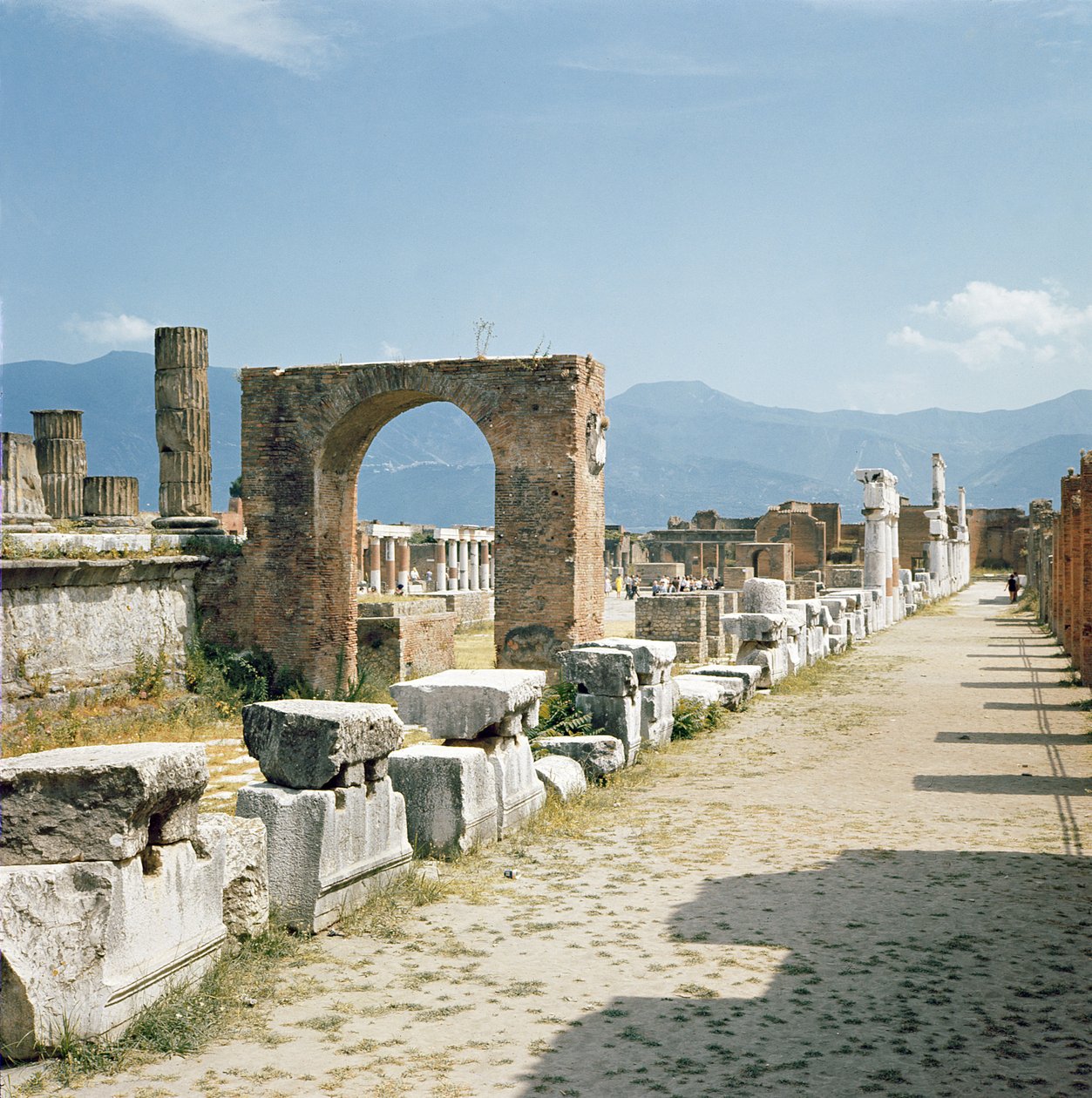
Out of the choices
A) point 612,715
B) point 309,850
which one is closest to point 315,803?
point 309,850

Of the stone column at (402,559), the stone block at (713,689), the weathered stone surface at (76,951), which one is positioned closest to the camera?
the weathered stone surface at (76,951)

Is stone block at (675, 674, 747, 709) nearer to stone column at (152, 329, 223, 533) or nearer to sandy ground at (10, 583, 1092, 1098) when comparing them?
sandy ground at (10, 583, 1092, 1098)

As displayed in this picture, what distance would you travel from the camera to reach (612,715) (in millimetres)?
11039

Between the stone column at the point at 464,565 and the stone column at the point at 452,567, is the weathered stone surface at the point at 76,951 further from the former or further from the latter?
the stone column at the point at 464,565

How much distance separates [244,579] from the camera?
16.0 metres

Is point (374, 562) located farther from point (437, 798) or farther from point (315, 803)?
point (315, 803)

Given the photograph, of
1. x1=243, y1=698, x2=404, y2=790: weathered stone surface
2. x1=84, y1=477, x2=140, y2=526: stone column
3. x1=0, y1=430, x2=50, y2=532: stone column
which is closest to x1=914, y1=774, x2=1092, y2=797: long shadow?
x1=243, y1=698, x2=404, y2=790: weathered stone surface

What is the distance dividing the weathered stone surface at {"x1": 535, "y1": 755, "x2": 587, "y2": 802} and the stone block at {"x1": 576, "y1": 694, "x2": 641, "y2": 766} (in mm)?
1263

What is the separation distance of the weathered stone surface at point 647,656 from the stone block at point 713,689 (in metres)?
1.64

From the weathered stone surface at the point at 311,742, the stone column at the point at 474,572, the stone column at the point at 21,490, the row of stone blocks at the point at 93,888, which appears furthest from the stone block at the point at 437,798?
the stone column at the point at 474,572

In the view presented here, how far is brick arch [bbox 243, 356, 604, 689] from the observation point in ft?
49.7

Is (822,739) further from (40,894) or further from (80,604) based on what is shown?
(40,894)

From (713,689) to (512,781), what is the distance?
651 cm

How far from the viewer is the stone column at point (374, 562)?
38.6 metres
